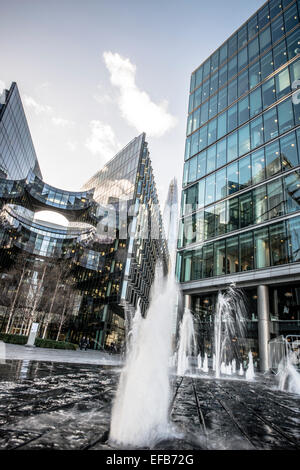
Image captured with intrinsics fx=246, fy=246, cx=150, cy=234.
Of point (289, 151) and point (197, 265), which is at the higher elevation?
point (289, 151)

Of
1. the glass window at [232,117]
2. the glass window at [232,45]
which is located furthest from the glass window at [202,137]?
the glass window at [232,45]

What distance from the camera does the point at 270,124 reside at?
24578 mm

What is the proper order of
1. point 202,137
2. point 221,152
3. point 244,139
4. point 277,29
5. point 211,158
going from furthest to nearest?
point 202,137, point 211,158, point 221,152, point 277,29, point 244,139

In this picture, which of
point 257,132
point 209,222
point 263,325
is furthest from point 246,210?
point 263,325

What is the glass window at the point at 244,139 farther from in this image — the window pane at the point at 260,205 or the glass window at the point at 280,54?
the glass window at the point at 280,54

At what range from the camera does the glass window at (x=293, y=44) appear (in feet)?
80.3

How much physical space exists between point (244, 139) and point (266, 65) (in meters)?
8.82

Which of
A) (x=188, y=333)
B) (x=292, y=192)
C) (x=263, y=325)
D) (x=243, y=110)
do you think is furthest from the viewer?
(x=243, y=110)

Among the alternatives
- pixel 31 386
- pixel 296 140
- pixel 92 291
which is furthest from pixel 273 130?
pixel 92 291

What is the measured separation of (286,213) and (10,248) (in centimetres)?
4508

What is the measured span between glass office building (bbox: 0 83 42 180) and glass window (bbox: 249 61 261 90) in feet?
103

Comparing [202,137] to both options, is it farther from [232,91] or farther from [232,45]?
[232,45]

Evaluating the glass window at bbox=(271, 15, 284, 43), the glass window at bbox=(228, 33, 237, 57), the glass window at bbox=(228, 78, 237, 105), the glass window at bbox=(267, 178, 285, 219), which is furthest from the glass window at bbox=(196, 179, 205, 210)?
the glass window at bbox=(228, 33, 237, 57)

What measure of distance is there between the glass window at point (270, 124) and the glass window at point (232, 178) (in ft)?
13.2
